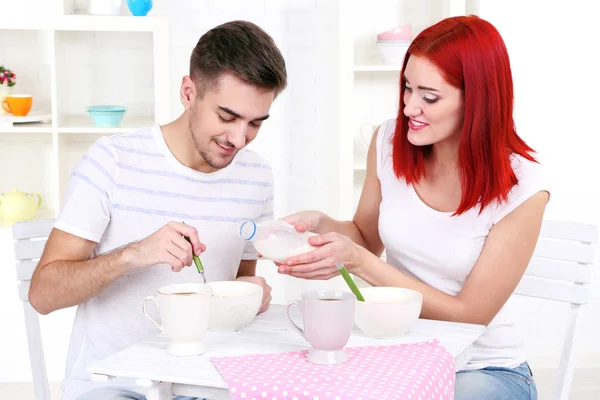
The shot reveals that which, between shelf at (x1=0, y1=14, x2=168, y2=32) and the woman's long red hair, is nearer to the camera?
the woman's long red hair

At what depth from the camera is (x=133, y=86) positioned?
3.45m

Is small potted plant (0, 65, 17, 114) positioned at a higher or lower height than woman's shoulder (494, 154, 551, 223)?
higher

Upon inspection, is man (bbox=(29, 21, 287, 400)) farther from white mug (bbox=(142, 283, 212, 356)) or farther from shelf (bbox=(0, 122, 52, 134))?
shelf (bbox=(0, 122, 52, 134))

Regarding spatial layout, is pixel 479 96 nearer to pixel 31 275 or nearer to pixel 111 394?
pixel 111 394

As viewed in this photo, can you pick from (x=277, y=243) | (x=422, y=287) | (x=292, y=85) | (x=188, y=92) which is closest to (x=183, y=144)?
(x=188, y=92)

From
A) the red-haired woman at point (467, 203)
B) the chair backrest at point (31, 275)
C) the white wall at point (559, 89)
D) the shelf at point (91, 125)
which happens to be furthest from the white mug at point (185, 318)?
the white wall at point (559, 89)

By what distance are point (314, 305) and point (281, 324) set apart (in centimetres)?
31

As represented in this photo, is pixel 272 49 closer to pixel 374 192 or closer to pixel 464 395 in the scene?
pixel 374 192

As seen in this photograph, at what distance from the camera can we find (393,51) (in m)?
3.30

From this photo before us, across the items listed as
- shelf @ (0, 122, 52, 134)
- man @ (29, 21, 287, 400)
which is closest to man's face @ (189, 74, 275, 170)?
man @ (29, 21, 287, 400)

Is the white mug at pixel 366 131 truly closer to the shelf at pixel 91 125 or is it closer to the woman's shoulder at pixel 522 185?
the shelf at pixel 91 125

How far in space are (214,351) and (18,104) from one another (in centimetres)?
202

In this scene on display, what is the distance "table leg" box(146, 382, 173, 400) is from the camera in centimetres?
137

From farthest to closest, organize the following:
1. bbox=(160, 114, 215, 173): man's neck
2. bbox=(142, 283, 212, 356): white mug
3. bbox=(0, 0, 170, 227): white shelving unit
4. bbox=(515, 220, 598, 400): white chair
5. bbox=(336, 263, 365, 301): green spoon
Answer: bbox=(0, 0, 170, 227): white shelving unit < bbox=(515, 220, 598, 400): white chair < bbox=(160, 114, 215, 173): man's neck < bbox=(336, 263, 365, 301): green spoon < bbox=(142, 283, 212, 356): white mug
